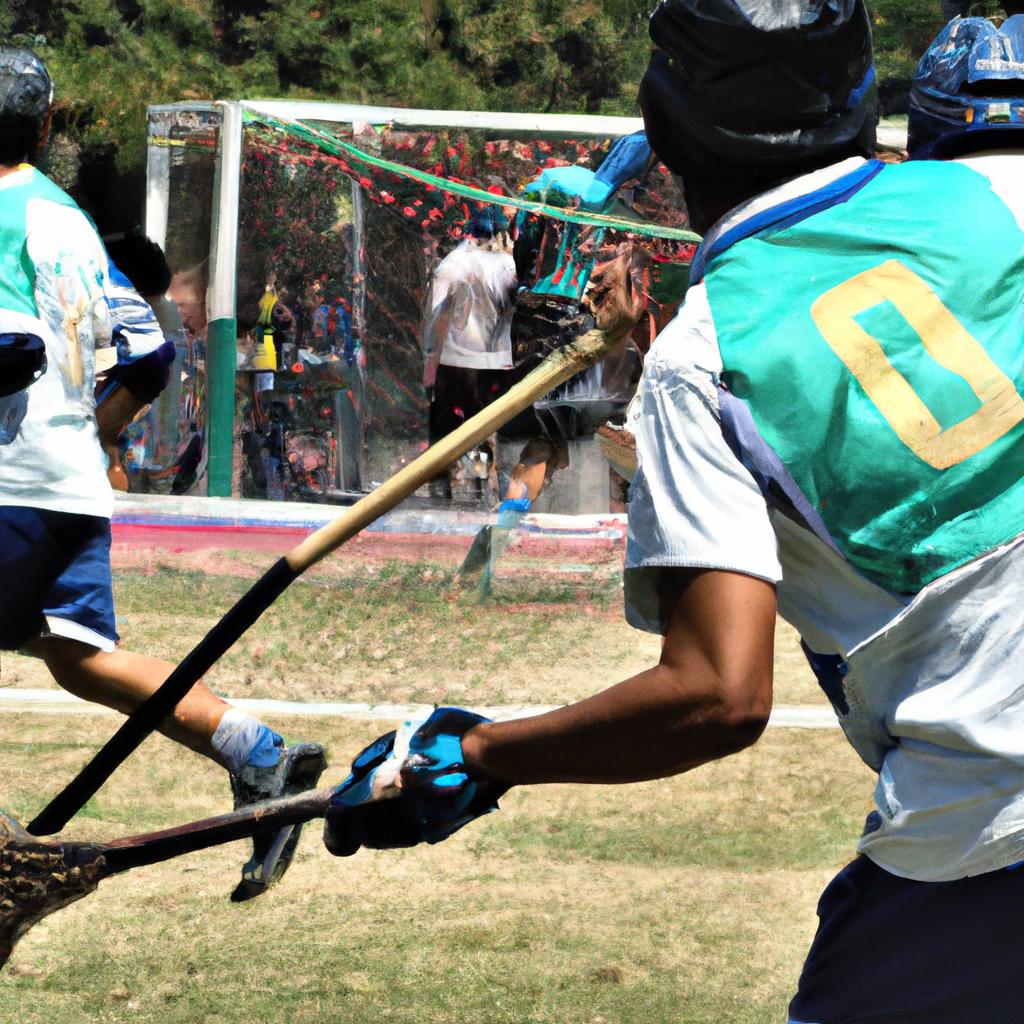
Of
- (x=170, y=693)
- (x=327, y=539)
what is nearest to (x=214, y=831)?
(x=170, y=693)

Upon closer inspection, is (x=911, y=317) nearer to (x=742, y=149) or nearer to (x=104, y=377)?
(x=742, y=149)

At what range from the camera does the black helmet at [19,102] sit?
3686 millimetres

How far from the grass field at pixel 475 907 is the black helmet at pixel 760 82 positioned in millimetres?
2223

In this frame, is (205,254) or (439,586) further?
(205,254)

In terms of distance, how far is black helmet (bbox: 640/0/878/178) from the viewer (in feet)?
5.14

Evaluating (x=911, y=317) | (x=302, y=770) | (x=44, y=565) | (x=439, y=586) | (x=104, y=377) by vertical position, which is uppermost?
(x=911, y=317)

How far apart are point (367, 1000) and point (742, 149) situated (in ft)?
7.65

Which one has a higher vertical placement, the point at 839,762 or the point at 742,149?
the point at 742,149

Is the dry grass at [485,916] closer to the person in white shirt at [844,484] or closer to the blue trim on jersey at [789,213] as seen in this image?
the person in white shirt at [844,484]

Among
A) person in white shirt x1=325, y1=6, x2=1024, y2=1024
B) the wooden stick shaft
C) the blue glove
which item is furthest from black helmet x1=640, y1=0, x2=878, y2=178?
the blue glove

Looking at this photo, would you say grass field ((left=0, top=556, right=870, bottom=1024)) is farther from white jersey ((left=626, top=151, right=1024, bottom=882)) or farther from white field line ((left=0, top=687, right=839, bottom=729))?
white jersey ((left=626, top=151, right=1024, bottom=882))

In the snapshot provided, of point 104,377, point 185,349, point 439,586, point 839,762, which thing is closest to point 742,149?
point 104,377

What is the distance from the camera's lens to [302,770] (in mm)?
3518

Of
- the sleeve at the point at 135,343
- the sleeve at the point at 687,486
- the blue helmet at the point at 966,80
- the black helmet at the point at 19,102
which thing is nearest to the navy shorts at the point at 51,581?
the sleeve at the point at 135,343
